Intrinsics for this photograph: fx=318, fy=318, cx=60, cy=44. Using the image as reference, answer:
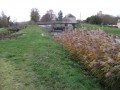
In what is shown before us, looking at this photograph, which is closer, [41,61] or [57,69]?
[57,69]

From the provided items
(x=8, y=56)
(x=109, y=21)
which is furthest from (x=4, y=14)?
(x=8, y=56)

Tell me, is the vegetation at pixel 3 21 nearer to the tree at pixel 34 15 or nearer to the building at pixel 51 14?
the tree at pixel 34 15

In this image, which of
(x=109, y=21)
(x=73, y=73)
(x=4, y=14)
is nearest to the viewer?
(x=73, y=73)

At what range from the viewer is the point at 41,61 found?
30.2 ft

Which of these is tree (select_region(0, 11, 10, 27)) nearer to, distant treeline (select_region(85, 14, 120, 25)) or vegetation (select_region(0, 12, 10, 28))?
vegetation (select_region(0, 12, 10, 28))

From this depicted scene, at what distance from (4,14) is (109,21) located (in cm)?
3186

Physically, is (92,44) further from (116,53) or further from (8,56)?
(8,56)

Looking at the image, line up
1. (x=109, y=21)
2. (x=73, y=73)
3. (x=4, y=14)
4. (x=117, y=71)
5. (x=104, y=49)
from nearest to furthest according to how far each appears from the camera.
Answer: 1. (x=117, y=71)
2. (x=104, y=49)
3. (x=73, y=73)
4. (x=4, y=14)
5. (x=109, y=21)

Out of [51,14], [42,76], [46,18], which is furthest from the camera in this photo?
[51,14]

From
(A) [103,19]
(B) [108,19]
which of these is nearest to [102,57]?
(A) [103,19]

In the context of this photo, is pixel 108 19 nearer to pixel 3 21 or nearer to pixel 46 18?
pixel 46 18

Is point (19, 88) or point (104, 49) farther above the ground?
point (104, 49)

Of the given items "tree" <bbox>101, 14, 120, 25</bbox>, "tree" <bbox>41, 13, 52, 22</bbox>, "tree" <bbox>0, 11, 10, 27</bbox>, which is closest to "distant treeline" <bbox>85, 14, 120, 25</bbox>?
"tree" <bbox>101, 14, 120, 25</bbox>

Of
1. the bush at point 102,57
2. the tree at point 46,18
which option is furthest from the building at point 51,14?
the bush at point 102,57
